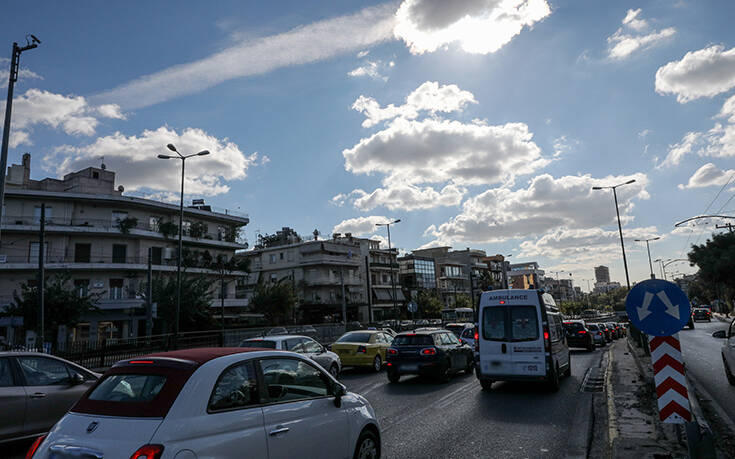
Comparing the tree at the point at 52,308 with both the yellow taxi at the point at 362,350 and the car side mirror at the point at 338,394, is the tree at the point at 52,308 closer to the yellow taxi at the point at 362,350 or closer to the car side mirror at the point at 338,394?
the yellow taxi at the point at 362,350

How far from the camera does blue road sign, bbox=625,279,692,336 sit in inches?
194

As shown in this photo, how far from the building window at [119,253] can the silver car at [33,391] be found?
120 ft

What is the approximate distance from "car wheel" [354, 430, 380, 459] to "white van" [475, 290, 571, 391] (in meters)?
6.67

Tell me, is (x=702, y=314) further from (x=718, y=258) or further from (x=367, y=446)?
(x=367, y=446)

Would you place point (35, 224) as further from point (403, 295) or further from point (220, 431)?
point (403, 295)

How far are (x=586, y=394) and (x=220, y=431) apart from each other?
32.1 ft

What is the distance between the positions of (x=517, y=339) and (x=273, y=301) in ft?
129

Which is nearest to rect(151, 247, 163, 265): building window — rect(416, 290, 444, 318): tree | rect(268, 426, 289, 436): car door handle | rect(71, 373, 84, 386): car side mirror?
rect(416, 290, 444, 318): tree

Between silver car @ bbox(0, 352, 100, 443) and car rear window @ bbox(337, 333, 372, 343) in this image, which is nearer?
silver car @ bbox(0, 352, 100, 443)

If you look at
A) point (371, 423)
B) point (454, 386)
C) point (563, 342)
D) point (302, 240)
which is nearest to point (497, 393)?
point (454, 386)

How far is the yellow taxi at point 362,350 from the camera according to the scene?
16.7m

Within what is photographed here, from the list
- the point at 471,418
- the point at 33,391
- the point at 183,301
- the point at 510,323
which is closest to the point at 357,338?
the point at 510,323

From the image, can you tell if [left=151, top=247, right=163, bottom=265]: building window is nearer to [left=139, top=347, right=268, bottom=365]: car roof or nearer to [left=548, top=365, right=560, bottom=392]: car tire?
[left=548, top=365, right=560, bottom=392]: car tire

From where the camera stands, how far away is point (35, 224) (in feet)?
123
